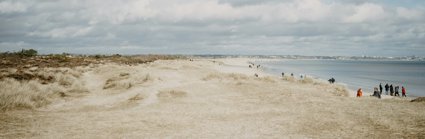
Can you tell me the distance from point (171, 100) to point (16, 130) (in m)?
10.5

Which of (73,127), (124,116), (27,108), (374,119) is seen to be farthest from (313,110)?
(27,108)

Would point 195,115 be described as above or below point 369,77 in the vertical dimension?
above

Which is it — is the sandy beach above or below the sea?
above

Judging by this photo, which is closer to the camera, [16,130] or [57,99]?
[16,130]

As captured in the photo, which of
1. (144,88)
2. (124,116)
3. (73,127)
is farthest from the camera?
(144,88)

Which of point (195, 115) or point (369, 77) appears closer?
point (195, 115)

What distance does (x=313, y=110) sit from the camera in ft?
62.1

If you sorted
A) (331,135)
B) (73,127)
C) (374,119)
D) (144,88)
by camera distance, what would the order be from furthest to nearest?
(144,88)
(374,119)
(73,127)
(331,135)

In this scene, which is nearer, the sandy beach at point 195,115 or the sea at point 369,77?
the sandy beach at point 195,115

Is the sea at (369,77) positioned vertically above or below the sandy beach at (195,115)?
below

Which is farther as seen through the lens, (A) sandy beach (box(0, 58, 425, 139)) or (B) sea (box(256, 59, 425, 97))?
(B) sea (box(256, 59, 425, 97))

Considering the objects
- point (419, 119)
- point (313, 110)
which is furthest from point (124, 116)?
point (419, 119)

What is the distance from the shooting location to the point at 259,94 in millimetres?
26109

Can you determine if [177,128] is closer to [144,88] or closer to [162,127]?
[162,127]
